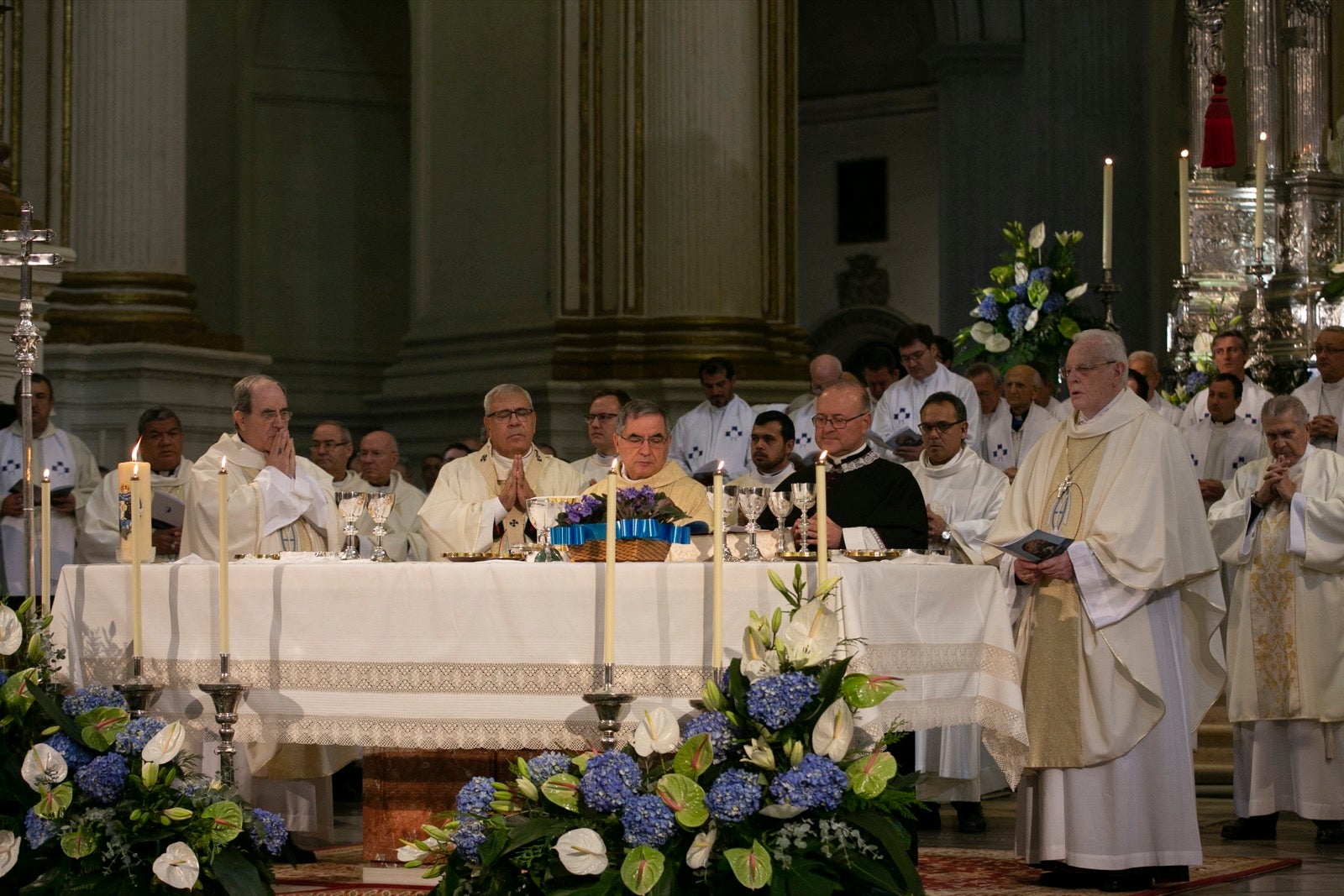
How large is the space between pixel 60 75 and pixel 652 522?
27.5 ft

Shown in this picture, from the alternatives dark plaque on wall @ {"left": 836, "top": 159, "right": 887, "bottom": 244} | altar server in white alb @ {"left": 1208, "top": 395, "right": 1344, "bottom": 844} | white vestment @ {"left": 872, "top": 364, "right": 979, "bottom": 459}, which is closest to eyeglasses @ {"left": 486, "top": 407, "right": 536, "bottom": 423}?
altar server in white alb @ {"left": 1208, "top": 395, "right": 1344, "bottom": 844}

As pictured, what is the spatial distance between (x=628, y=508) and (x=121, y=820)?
152cm

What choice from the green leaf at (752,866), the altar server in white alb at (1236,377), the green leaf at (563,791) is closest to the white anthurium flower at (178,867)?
the green leaf at (563,791)

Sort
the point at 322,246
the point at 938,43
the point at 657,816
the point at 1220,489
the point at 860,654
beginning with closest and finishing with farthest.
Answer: the point at 657,816, the point at 860,654, the point at 1220,489, the point at 322,246, the point at 938,43

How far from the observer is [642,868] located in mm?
4535

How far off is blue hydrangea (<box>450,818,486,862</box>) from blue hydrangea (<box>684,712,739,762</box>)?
54 cm

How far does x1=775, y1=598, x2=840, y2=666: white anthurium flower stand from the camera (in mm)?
4734

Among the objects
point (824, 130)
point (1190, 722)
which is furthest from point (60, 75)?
point (824, 130)

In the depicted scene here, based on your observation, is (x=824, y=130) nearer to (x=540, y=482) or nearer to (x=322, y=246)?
(x=322, y=246)

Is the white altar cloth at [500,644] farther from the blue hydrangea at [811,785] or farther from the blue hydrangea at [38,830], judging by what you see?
the blue hydrangea at [38,830]

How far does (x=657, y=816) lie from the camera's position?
15.0 ft

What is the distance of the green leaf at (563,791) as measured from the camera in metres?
4.71

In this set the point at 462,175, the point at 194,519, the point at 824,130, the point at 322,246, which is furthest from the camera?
the point at 824,130

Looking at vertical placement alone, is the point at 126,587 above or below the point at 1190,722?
above
